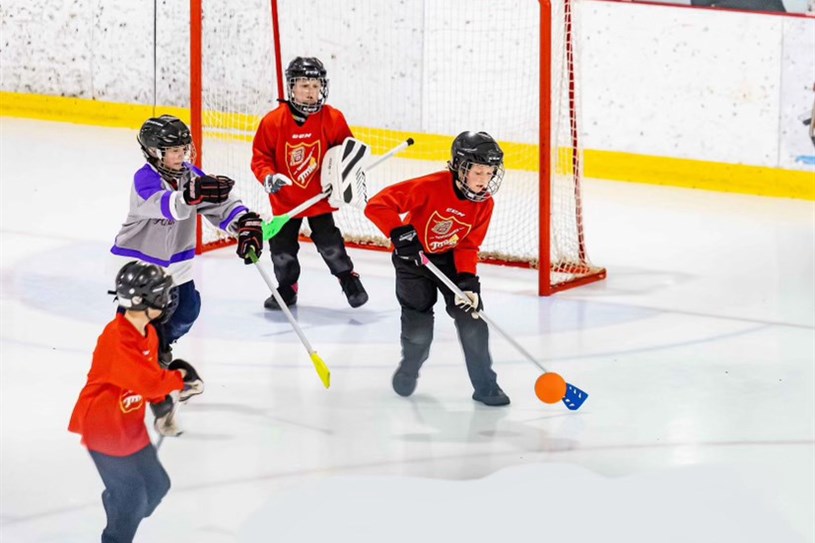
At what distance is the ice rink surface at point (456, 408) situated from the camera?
14.4 ft

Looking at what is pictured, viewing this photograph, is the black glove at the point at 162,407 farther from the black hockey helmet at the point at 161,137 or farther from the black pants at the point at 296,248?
the black pants at the point at 296,248

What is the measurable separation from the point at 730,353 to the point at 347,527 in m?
2.30

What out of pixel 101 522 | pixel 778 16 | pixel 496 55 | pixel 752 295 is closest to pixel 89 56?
pixel 496 55

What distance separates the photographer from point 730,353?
605cm

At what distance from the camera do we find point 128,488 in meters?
3.74

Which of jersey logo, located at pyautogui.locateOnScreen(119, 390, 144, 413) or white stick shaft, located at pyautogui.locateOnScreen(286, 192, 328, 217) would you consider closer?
jersey logo, located at pyautogui.locateOnScreen(119, 390, 144, 413)

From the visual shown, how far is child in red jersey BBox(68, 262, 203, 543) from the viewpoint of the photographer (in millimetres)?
3682

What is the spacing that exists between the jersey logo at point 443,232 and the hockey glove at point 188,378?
1.23 metres

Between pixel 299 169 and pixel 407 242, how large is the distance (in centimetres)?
149

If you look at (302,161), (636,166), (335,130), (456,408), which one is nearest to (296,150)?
(302,161)

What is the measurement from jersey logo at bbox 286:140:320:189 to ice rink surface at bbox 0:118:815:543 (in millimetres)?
569

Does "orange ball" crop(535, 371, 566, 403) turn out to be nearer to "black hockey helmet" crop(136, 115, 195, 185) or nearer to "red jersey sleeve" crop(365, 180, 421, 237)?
"red jersey sleeve" crop(365, 180, 421, 237)

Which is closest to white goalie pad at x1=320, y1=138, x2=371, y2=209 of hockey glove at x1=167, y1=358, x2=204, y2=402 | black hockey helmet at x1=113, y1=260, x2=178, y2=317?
hockey glove at x1=167, y1=358, x2=204, y2=402

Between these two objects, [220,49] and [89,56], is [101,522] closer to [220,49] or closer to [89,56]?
[220,49]
